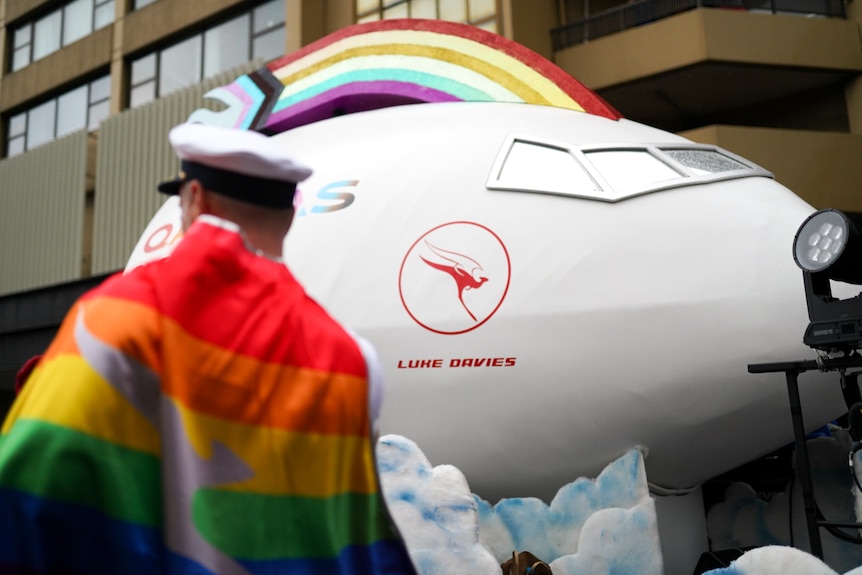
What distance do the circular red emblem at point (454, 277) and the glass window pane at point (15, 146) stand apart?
73.6ft

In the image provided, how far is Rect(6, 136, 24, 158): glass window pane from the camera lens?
24422 millimetres

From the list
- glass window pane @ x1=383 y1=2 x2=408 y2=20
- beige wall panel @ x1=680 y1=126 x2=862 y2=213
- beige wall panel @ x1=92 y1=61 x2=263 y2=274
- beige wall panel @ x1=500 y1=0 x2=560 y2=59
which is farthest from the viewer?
glass window pane @ x1=383 y1=2 x2=408 y2=20

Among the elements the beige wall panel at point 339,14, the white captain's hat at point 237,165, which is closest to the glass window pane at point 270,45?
the beige wall panel at point 339,14

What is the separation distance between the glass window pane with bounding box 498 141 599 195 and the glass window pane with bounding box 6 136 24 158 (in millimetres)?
22371

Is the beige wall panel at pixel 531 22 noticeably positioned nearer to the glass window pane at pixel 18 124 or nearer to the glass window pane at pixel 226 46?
the glass window pane at pixel 226 46

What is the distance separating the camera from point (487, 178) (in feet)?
17.9

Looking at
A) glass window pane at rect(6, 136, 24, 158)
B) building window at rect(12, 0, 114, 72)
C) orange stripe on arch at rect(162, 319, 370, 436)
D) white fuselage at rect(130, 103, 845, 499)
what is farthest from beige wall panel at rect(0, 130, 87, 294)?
orange stripe on arch at rect(162, 319, 370, 436)

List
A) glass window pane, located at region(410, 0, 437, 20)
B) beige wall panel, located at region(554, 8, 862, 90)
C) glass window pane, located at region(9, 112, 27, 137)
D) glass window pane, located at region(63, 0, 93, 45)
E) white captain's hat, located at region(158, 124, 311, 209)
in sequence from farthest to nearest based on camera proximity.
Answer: glass window pane, located at region(9, 112, 27, 137) → glass window pane, located at region(63, 0, 93, 45) → glass window pane, located at region(410, 0, 437, 20) → beige wall panel, located at region(554, 8, 862, 90) → white captain's hat, located at region(158, 124, 311, 209)

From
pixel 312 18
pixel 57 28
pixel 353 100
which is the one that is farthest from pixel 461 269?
pixel 57 28

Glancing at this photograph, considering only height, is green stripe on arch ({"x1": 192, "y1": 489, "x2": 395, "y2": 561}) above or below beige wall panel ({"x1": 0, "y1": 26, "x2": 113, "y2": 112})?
below

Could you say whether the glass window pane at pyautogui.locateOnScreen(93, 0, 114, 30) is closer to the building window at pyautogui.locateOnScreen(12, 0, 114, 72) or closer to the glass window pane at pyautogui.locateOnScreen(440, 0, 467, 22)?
the building window at pyautogui.locateOnScreen(12, 0, 114, 72)

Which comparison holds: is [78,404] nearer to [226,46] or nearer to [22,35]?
[226,46]

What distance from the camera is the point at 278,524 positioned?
192cm

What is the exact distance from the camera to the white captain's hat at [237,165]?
2041 mm
